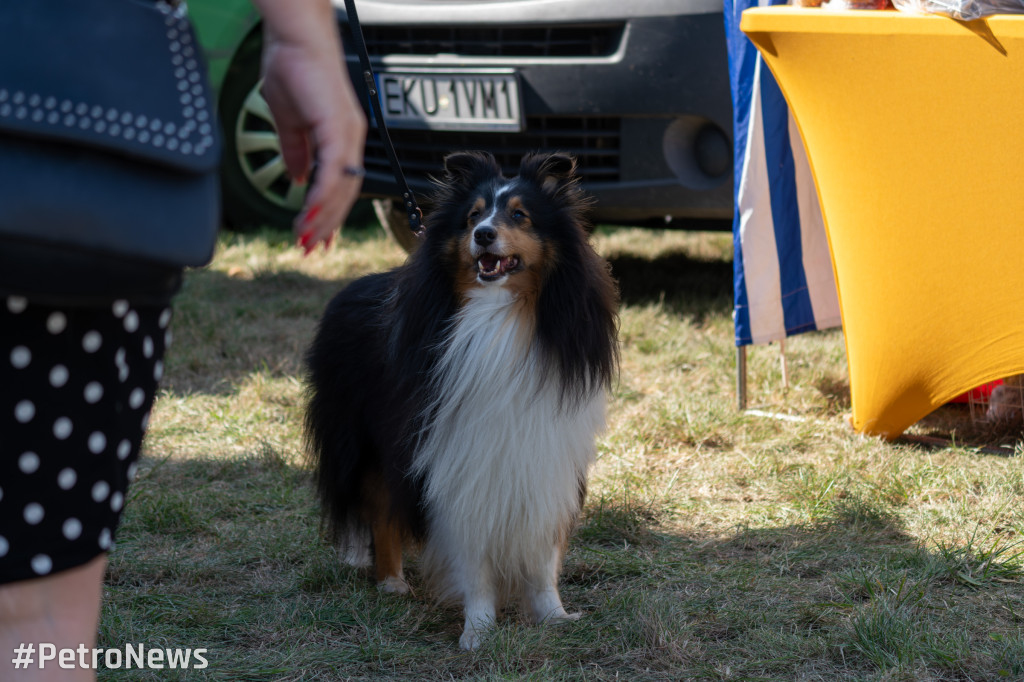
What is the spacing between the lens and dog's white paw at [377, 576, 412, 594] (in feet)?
8.39

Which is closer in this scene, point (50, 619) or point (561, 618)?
point (50, 619)

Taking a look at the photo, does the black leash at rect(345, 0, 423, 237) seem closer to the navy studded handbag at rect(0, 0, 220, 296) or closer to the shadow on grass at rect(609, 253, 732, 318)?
the navy studded handbag at rect(0, 0, 220, 296)

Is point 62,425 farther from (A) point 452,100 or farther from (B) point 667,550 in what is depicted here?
(A) point 452,100

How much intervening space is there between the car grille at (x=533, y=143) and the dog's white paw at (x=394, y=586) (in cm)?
219

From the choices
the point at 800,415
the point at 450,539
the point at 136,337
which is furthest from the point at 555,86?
the point at 136,337

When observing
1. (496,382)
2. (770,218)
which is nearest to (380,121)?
(496,382)

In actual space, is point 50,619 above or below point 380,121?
below

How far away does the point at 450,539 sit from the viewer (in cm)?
234

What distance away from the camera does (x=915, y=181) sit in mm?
2941

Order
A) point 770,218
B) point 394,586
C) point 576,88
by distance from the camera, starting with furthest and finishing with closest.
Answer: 1. point 576,88
2. point 770,218
3. point 394,586

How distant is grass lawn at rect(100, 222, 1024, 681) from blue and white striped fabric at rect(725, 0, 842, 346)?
0.37 metres

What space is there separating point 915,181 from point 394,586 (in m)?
1.90

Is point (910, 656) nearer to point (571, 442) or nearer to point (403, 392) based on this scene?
point (571, 442)

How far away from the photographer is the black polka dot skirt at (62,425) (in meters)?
0.87
